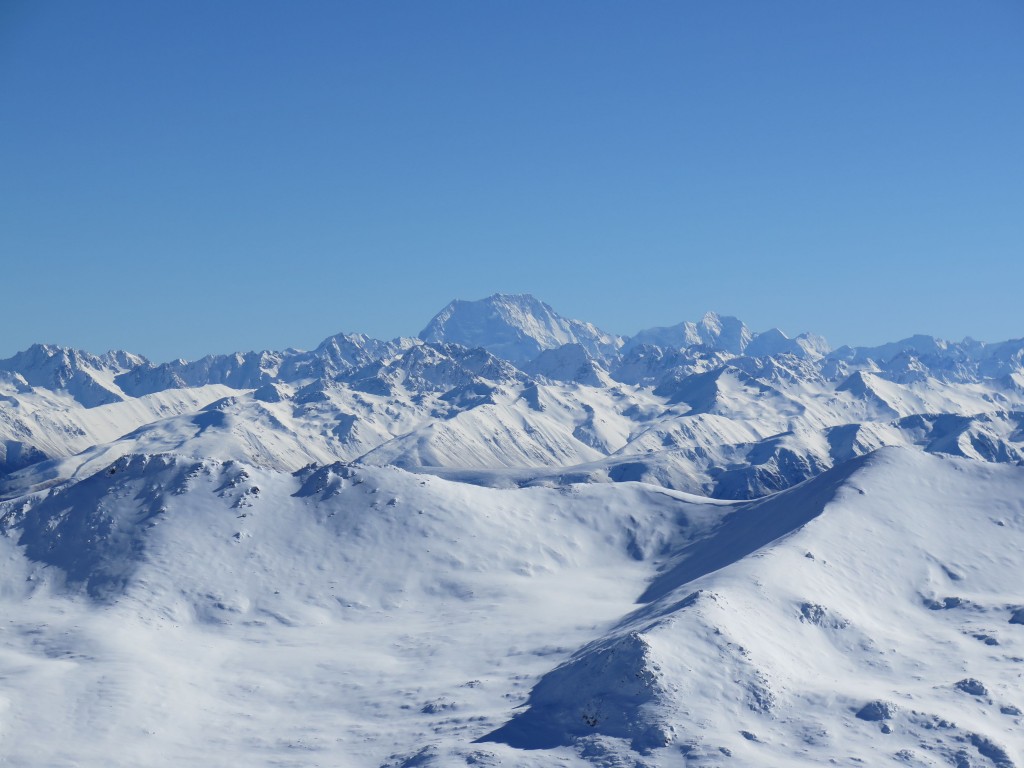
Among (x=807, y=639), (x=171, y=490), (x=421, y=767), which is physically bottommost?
(x=421, y=767)

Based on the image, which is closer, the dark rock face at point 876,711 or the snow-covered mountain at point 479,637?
the snow-covered mountain at point 479,637

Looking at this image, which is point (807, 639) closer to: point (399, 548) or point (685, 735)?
point (685, 735)

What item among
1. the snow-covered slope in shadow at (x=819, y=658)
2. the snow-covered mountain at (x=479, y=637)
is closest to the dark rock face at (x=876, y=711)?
the snow-covered slope in shadow at (x=819, y=658)

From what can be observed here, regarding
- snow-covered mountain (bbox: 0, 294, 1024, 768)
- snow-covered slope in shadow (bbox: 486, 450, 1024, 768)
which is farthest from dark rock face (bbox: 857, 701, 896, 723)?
snow-covered mountain (bbox: 0, 294, 1024, 768)

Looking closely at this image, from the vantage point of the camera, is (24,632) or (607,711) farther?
(24,632)

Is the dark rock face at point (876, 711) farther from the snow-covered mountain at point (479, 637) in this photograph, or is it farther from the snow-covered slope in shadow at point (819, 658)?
the snow-covered mountain at point (479, 637)

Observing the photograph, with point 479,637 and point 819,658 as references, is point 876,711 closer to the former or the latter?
point 819,658

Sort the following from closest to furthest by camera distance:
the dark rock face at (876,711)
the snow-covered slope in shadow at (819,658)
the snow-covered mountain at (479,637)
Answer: the snow-covered slope in shadow at (819,658) < the snow-covered mountain at (479,637) < the dark rock face at (876,711)

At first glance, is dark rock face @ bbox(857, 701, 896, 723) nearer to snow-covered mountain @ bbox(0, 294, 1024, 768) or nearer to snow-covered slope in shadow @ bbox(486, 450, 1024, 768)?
snow-covered slope in shadow @ bbox(486, 450, 1024, 768)

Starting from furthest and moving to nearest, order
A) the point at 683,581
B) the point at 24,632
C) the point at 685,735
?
the point at 683,581
the point at 24,632
the point at 685,735

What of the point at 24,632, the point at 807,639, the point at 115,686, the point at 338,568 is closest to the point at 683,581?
the point at 807,639

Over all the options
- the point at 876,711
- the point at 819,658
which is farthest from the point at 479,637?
the point at 876,711
